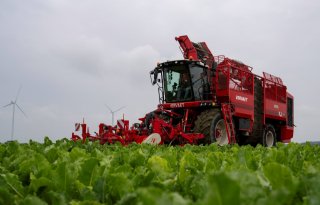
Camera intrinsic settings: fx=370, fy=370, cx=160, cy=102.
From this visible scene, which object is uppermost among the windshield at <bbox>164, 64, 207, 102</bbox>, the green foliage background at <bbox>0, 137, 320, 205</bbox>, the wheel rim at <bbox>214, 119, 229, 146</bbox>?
the windshield at <bbox>164, 64, 207, 102</bbox>

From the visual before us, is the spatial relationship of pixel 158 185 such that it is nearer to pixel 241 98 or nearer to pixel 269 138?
pixel 241 98

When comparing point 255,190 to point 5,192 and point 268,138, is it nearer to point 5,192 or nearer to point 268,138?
point 5,192

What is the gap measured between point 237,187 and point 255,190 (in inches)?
8.2

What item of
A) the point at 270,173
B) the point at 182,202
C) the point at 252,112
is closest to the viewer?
the point at 182,202

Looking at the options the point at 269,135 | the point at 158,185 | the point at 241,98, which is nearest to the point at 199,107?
the point at 241,98

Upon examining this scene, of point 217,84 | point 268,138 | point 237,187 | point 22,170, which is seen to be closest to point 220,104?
point 217,84

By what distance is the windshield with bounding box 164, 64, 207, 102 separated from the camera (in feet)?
45.0

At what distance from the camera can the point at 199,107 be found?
13977 millimetres

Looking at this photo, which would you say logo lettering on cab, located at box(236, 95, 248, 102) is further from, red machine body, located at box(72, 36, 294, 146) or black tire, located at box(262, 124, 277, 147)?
black tire, located at box(262, 124, 277, 147)

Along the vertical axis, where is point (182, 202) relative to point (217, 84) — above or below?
below

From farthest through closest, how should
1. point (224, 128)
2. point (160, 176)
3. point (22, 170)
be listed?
1. point (224, 128)
2. point (22, 170)
3. point (160, 176)

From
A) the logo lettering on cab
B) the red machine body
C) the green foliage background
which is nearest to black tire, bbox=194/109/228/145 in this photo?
the red machine body

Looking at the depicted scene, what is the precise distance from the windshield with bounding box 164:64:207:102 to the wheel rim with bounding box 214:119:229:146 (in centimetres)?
124

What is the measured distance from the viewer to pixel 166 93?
561 inches
